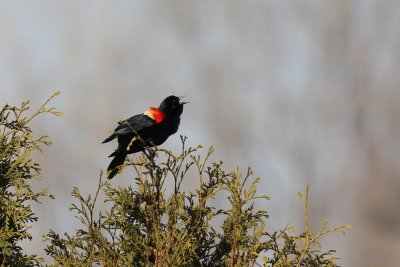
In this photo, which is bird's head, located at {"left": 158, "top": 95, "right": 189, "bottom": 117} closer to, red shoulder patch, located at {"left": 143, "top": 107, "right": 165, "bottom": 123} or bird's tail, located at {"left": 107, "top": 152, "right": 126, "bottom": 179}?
red shoulder patch, located at {"left": 143, "top": 107, "right": 165, "bottom": 123}

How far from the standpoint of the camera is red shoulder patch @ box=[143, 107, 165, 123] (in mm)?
7730

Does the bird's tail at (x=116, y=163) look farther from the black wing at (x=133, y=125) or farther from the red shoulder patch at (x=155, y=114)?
the red shoulder patch at (x=155, y=114)

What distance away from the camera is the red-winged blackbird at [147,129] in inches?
284

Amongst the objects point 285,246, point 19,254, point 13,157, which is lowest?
point 19,254

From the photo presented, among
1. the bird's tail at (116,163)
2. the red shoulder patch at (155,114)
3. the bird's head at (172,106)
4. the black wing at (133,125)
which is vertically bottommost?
the bird's tail at (116,163)

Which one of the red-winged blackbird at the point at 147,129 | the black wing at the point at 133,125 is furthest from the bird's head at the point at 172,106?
the black wing at the point at 133,125

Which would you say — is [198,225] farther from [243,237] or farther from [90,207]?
[90,207]

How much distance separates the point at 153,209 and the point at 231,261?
3.36 ft

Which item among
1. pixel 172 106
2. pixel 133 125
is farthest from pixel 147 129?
pixel 172 106

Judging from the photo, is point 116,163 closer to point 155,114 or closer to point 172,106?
point 155,114

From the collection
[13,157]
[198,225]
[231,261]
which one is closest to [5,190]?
[13,157]

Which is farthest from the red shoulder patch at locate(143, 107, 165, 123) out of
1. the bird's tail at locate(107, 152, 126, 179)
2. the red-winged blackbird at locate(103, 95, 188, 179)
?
the bird's tail at locate(107, 152, 126, 179)

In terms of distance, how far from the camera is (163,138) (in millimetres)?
7797

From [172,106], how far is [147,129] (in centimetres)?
57
